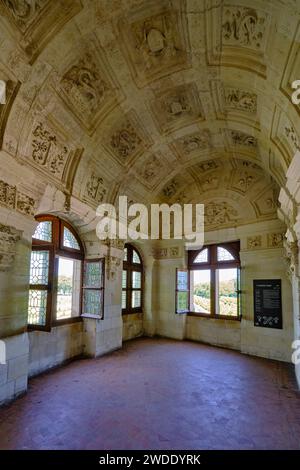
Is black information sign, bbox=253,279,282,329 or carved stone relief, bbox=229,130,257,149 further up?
carved stone relief, bbox=229,130,257,149

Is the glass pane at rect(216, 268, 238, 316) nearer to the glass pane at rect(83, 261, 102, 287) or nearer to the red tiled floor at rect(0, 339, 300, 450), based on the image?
the red tiled floor at rect(0, 339, 300, 450)

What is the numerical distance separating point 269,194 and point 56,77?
15.0ft

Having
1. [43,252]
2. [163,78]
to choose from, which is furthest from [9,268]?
[163,78]

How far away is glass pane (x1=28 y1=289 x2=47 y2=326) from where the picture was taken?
12.6 feet

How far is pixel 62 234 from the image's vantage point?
185 inches

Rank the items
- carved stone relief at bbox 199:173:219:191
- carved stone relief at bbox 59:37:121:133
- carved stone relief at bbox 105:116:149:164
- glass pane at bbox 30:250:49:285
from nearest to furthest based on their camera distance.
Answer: carved stone relief at bbox 59:37:121:133 → glass pane at bbox 30:250:49:285 → carved stone relief at bbox 105:116:149:164 → carved stone relief at bbox 199:173:219:191

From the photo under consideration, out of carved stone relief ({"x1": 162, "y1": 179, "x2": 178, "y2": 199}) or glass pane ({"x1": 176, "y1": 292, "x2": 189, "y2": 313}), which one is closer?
glass pane ({"x1": 176, "y1": 292, "x2": 189, "y2": 313})

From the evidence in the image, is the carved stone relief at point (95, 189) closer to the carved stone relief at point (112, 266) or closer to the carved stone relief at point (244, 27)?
the carved stone relief at point (112, 266)

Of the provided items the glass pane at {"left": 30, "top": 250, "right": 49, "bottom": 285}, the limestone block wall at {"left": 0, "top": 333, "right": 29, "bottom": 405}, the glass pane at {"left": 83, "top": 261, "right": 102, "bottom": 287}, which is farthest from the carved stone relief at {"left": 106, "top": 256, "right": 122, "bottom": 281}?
the limestone block wall at {"left": 0, "top": 333, "right": 29, "bottom": 405}

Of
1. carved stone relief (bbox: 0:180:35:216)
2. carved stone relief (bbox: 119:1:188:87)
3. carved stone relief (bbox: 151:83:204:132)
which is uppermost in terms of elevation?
carved stone relief (bbox: 119:1:188:87)

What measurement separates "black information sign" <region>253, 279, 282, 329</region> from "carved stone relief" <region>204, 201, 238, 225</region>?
161cm

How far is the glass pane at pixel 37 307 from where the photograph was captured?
3832mm

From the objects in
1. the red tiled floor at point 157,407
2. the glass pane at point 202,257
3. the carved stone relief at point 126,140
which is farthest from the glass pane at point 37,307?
the glass pane at point 202,257

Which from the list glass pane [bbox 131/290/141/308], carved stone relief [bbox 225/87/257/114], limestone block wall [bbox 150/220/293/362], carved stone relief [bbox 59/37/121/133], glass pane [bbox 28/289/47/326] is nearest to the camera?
carved stone relief [bbox 59/37/121/133]
